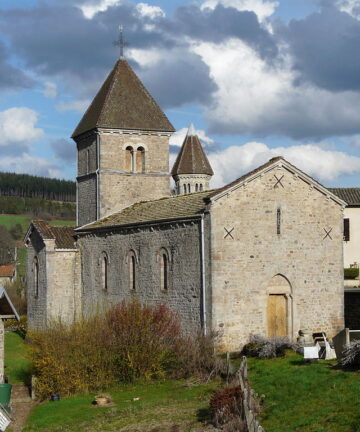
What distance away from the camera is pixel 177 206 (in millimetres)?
32250

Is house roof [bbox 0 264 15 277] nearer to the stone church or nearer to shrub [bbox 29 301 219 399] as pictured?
the stone church

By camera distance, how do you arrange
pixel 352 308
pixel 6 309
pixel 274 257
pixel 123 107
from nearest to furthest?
pixel 6 309 < pixel 274 257 < pixel 352 308 < pixel 123 107

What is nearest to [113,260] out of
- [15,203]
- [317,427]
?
[317,427]

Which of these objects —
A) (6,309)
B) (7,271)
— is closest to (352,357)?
(6,309)

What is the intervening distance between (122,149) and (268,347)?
16957mm

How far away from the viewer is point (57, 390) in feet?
88.7

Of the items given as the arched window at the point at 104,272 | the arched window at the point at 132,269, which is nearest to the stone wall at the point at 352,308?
the arched window at the point at 132,269

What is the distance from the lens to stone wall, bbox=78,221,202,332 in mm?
29453

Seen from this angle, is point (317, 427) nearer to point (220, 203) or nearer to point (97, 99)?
point (220, 203)

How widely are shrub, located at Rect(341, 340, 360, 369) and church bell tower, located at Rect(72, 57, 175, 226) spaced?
65.4ft

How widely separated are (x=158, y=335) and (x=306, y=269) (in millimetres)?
6921

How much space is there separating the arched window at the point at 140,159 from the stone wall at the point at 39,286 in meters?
6.43

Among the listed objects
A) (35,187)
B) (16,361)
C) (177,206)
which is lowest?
(16,361)

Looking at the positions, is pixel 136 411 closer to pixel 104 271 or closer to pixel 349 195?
pixel 104 271
